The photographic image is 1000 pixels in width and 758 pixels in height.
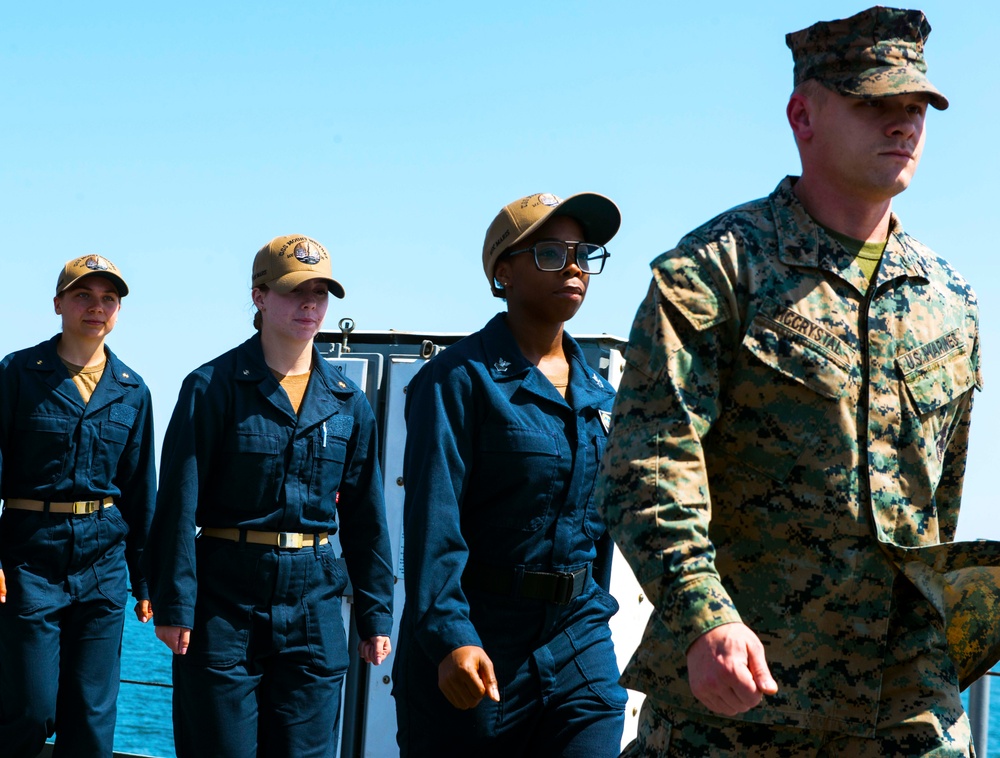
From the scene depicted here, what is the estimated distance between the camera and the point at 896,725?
124 inches

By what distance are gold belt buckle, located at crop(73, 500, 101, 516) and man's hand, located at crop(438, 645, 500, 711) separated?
12.2 feet

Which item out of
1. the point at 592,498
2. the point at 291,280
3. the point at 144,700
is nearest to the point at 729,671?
the point at 592,498

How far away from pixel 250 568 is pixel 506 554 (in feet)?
4.57

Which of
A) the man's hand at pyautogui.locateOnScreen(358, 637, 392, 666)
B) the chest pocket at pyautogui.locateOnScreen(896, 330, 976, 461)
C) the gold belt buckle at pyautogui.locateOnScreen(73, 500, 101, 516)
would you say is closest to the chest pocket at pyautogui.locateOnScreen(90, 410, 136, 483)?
the gold belt buckle at pyautogui.locateOnScreen(73, 500, 101, 516)

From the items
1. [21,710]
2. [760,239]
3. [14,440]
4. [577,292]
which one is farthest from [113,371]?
[760,239]

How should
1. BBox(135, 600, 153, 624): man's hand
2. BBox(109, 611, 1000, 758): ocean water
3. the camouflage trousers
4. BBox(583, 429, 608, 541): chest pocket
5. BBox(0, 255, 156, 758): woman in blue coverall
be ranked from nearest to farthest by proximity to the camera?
the camouflage trousers, BBox(583, 429, 608, 541): chest pocket, BBox(135, 600, 153, 624): man's hand, BBox(0, 255, 156, 758): woman in blue coverall, BBox(109, 611, 1000, 758): ocean water

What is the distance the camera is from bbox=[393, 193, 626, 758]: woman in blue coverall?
15.0 feet

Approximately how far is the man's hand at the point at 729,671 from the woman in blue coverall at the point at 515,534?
1.50m

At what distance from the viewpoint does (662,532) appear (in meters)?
3.01

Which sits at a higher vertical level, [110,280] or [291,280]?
[110,280]

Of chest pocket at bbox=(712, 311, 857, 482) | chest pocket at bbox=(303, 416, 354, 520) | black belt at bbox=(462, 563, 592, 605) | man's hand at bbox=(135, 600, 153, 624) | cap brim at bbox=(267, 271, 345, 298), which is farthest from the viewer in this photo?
man's hand at bbox=(135, 600, 153, 624)

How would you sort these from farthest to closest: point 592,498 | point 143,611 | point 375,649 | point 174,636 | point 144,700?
1. point 144,700
2. point 143,611
3. point 375,649
4. point 174,636
5. point 592,498

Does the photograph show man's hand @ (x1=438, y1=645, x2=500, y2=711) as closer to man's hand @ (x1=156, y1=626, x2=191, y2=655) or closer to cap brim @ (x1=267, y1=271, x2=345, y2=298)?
man's hand @ (x1=156, y1=626, x2=191, y2=655)

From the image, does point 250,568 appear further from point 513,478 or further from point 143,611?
point 143,611
